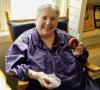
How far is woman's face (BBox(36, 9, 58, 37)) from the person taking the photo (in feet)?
5.65

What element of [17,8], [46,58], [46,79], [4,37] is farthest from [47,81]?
[17,8]

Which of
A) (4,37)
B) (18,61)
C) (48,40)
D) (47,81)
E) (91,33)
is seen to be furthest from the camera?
(91,33)

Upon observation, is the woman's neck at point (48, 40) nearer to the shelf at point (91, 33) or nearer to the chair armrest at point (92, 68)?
the chair armrest at point (92, 68)

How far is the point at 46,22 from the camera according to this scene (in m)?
1.73

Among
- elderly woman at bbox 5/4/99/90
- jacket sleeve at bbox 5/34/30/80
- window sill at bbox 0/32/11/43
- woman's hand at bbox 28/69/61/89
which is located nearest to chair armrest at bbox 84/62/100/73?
elderly woman at bbox 5/4/99/90

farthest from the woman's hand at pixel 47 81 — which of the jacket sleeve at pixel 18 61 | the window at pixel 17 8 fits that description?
the window at pixel 17 8

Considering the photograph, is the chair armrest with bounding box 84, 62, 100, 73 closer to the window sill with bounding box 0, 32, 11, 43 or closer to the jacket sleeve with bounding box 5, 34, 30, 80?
the jacket sleeve with bounding box 5, 34, 30, 80

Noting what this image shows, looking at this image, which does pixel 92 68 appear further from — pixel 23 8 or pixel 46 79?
pixel 23 8

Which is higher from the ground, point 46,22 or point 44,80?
point 46,22

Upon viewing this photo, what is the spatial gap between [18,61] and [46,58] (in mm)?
232

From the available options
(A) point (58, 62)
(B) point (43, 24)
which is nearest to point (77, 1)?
(B) point (43, 24)

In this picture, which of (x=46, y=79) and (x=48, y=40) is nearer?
(x=46, y=79)

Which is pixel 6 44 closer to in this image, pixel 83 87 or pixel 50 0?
pixel 50 0

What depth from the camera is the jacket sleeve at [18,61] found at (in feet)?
5.23
